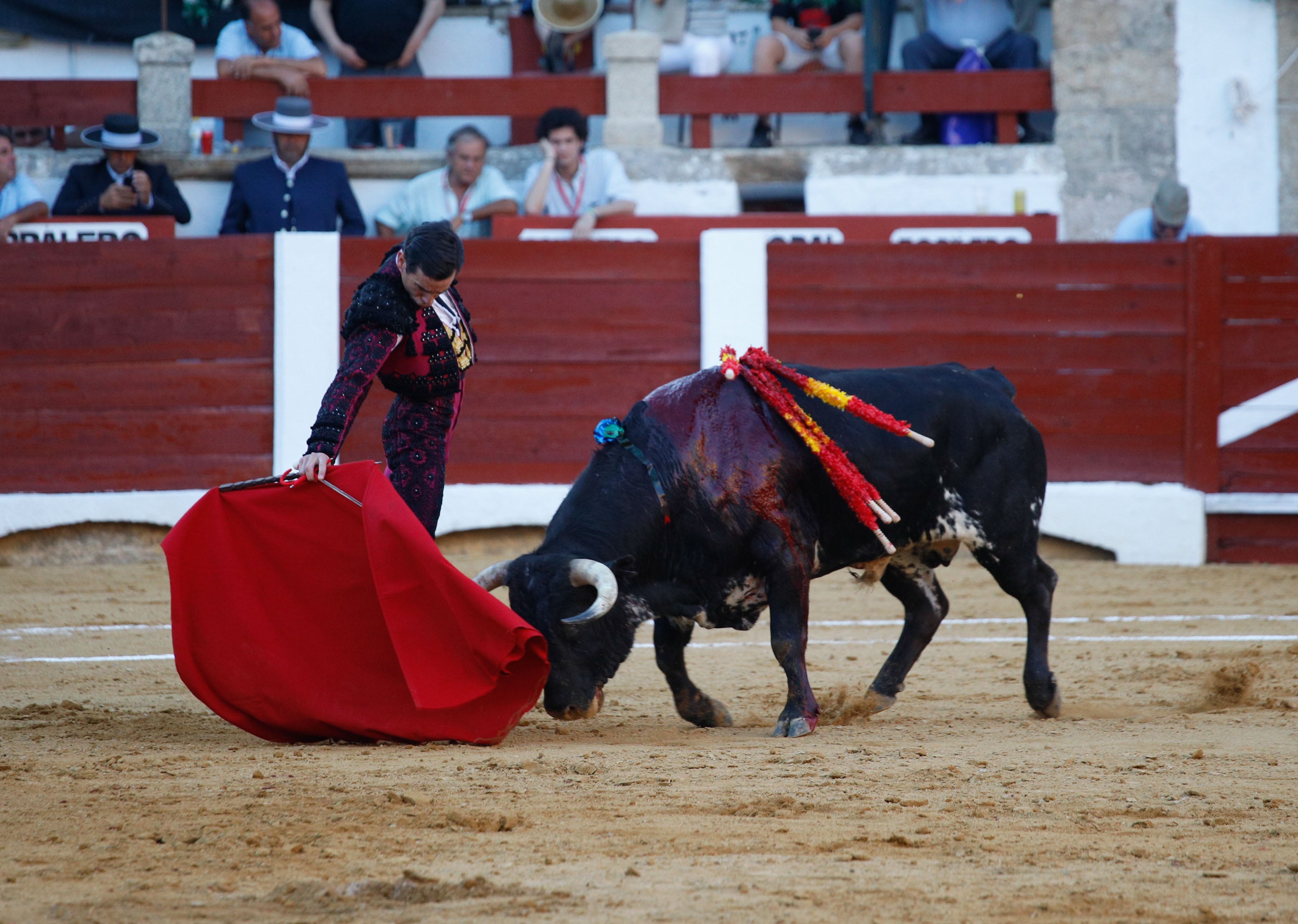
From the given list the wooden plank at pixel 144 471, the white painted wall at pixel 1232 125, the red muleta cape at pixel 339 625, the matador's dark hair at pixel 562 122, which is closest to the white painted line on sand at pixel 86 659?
the red muleta cape at pixel 339 625

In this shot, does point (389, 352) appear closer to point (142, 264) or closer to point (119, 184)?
point (142, 264)

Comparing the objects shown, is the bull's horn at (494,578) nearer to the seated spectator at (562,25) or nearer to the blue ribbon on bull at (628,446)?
the blue ribbon on bull at (628,446)

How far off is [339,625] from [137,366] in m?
4.08

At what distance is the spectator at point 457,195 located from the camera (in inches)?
292

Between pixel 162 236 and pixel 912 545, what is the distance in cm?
477

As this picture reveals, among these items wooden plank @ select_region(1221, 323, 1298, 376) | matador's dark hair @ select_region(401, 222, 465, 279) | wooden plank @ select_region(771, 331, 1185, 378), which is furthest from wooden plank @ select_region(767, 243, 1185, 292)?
matador's dark hair @ select_region(401, 222, 465, 279)

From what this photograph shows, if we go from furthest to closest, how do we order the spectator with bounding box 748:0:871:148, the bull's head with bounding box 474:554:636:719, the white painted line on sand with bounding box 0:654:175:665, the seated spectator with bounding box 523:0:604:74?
Result: the spectator with bounding box 748:0:871:148 < the seated spectator with bounding box 523:0:604:74 < the white painted line on sand with bounding box 0:654:175:665 < the bull's head with bounding box 474:554:636:719

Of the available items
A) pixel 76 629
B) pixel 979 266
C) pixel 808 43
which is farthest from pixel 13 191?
pixel 979 266

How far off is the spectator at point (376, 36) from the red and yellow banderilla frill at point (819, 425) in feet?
17.7

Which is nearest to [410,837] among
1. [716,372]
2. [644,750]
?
[644,750]

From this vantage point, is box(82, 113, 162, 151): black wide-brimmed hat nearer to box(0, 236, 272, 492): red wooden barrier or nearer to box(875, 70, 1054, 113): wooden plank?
box(0, 236, 272, 492): red wooden barrier

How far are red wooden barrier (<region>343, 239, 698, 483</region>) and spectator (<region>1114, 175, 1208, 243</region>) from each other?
7.51 ft

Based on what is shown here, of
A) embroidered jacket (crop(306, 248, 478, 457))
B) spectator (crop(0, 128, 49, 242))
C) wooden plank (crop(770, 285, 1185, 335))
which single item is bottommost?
embroidered jacket (crop(306, 248, 478, 457))

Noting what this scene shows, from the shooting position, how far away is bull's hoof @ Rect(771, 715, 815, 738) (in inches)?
129
